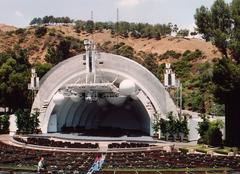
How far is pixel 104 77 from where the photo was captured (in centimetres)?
5616

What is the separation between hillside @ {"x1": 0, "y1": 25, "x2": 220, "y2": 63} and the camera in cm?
13375

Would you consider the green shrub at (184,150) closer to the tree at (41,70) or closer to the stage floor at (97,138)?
the stage floor at (97,138)

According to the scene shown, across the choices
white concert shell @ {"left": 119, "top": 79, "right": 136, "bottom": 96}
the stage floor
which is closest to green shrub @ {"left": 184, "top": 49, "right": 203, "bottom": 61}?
the stage floor

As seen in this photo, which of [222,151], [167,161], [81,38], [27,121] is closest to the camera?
[167,161]

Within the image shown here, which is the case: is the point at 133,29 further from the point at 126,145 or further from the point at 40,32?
the point at 126,145

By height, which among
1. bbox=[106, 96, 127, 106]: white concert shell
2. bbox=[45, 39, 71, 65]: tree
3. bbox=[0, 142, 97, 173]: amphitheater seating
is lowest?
bbox=[0, 142, 97, 173]: amphitheater seating

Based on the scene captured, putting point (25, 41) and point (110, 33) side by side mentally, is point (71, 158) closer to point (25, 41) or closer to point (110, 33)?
point (25, 41)

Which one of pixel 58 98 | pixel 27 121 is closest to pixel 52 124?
pixel 27 121

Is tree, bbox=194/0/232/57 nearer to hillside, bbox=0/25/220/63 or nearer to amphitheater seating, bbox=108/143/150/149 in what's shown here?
amphitheater seating, bbox=108/143/150/149

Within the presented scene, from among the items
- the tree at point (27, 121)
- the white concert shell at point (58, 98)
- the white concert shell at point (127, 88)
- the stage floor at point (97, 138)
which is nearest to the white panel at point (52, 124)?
the tree at point (27, 121)

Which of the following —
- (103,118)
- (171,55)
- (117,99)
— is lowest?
(103,118)

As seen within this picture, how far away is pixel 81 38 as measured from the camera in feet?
475

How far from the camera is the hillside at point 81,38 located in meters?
134

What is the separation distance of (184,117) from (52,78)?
17.1 m
